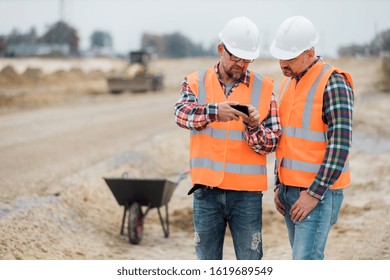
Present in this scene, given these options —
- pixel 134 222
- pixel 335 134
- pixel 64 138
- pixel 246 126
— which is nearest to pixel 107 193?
pixel 134 222

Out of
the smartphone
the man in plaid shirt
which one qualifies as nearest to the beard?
the man in plaid shirt

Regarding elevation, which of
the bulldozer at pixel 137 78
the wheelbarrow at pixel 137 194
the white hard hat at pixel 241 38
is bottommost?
the bulldozer at pixel 137 78

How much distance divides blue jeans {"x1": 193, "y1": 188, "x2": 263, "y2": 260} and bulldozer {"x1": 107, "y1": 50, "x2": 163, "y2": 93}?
2475cm

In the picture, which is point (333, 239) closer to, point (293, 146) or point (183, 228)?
point (183, 228)

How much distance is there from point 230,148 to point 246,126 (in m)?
0.20

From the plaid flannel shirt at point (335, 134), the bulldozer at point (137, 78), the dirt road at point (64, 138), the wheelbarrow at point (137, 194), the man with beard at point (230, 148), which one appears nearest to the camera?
the plaid flannel shirt at point (335, 134)

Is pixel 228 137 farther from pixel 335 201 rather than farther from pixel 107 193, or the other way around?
pixel 107 193

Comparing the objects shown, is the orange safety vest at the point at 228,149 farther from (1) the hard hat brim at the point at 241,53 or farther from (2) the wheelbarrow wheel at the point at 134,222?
(2) the wheelbarrow wheel at the point at 134,222

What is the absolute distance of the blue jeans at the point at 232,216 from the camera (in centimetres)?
376

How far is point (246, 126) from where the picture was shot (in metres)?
3.65

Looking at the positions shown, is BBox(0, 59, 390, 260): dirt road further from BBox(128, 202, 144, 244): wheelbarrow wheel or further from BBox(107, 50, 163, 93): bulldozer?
BBox(107, 50, 163, 93): bulldozer

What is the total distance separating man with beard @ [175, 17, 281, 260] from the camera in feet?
12.2

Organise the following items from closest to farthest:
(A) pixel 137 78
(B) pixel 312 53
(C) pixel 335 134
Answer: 1. (C) pixel 335 134
2. (B) pixel 312 53
3. (A) pixel 137 78

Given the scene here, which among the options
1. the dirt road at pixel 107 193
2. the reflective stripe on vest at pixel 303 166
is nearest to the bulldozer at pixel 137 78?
the dirt road at pixel 107 193
